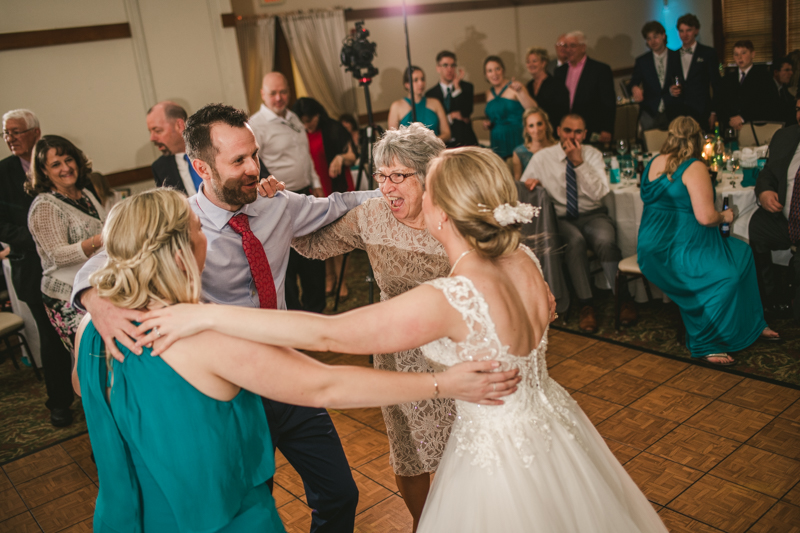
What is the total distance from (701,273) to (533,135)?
168 centimetres

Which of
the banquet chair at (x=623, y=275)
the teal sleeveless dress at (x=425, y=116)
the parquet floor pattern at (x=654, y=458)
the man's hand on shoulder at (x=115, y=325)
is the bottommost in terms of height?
the parquet floor pattern at (x=654, y=458)

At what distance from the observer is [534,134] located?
4680 millimetres

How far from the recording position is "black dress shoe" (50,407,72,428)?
3.72 meters

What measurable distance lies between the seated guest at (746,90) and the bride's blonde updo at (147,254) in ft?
22.0

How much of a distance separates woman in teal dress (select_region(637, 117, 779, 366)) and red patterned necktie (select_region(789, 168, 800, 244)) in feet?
0.95

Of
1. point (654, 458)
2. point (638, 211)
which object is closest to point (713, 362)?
point (654, 458)

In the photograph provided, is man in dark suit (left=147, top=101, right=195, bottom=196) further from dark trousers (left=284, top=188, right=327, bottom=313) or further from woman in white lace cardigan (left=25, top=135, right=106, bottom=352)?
dark trousers (left=284, top=188, right=327, bottom=313)

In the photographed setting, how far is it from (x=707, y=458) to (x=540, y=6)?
8.66 metres

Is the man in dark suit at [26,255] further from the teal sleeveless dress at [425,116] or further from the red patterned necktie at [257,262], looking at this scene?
the teal sleeveless dress at [425,116]

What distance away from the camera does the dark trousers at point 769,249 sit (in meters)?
3.71

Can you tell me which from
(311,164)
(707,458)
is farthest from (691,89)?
(707,458)

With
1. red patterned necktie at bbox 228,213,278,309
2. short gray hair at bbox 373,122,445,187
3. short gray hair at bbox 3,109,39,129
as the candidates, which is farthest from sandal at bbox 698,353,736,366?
short gray hair at bbox 3,109,39,129

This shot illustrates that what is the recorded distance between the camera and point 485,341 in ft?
4.71

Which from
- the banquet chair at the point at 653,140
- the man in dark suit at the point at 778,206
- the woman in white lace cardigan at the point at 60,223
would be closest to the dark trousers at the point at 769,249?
the man in dark suit at the point at 778,206
